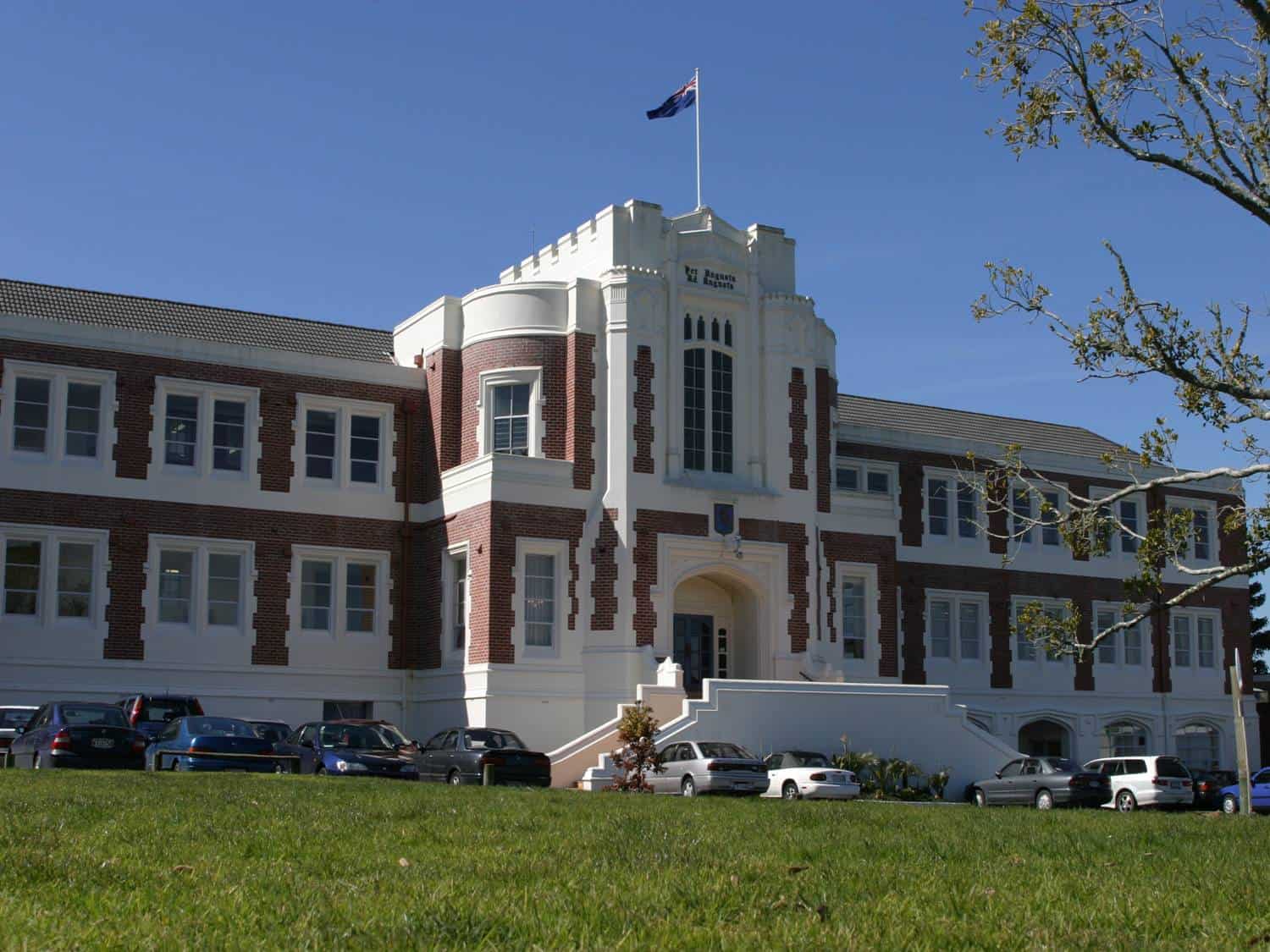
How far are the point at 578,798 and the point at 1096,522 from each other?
24.3 ft

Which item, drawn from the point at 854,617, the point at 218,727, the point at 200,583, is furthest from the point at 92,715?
the point at 854,617

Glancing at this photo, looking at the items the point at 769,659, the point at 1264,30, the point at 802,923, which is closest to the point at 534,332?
the point at 769,659

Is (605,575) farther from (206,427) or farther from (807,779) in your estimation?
(206,427)

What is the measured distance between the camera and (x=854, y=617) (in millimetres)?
40875

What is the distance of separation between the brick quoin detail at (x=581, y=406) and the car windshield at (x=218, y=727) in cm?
1075

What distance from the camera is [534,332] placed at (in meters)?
36.4

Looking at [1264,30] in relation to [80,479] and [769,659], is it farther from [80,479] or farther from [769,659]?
[80,479]

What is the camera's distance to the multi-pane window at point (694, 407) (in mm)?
37156

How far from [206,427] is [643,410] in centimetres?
1035

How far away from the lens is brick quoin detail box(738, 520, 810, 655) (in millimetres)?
37000

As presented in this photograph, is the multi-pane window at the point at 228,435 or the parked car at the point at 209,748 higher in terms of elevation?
the multi-pane window at the point at 228,435

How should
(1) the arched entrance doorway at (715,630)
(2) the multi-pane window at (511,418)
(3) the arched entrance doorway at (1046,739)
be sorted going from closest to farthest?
(2) the multi-pane window at (511,418) → (1) the arched entrance doorway at (715,630) → (3) the arched entrance doorway at (1046,739)

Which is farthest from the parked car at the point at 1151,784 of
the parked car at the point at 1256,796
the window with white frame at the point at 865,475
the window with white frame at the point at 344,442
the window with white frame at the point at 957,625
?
the window with white frame at the point at 344,442

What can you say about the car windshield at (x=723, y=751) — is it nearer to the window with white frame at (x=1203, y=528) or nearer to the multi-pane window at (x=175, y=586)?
the multi-pane window at (x=175, y=586)
